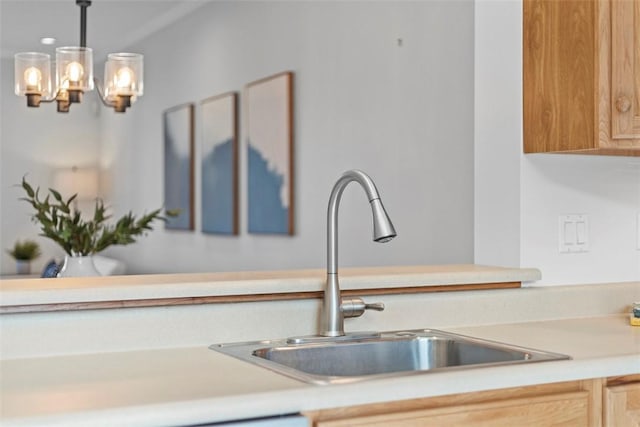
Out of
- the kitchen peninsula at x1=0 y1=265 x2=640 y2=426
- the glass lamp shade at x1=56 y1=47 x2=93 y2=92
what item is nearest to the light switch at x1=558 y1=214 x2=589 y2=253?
the kitchen peninsula at x1=0 y1=265 x2=640 y2=426

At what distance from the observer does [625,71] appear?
2.06 metres

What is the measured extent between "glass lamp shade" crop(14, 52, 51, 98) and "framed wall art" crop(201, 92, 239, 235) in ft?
3.78

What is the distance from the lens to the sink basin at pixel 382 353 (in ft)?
5.82

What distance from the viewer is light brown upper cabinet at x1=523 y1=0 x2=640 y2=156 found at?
80.4 inches

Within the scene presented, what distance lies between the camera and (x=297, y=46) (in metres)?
4.23

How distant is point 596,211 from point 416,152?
3.41 ft

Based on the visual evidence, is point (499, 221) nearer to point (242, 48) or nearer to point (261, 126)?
point (261, 126)

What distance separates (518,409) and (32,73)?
3.24m

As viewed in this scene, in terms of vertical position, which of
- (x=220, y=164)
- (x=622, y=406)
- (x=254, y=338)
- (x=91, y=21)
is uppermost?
(x=91, y=21)

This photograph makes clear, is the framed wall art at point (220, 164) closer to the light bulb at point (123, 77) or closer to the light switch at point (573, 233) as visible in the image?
the light bulb at point (123, 77)

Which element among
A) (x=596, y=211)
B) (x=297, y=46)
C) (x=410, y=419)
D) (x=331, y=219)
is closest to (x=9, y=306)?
(x=331, y=219)

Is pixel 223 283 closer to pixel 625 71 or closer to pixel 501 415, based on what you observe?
pixel 501 415

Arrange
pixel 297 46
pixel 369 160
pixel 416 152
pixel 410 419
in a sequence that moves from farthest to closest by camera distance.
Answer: pixel 297 46 → pixel 369 160 → pixel 416 152 → pixel 410 419

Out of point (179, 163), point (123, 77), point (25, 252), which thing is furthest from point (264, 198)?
point (25, 252)
